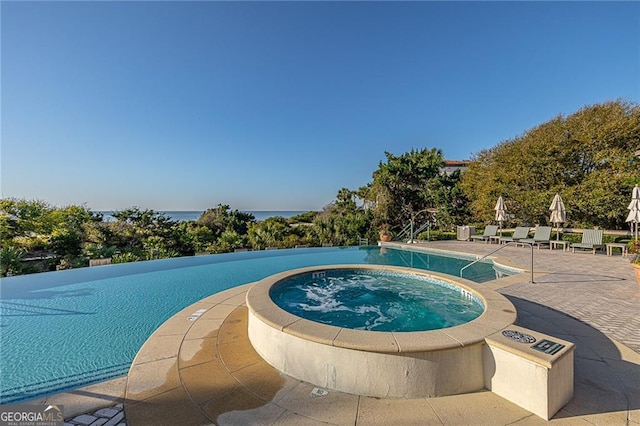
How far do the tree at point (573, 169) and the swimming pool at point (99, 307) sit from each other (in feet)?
24.5

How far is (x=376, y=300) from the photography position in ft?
19.5

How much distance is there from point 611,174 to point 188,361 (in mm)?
18320

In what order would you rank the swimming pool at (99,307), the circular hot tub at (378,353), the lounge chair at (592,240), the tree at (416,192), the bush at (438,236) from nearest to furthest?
1. the circular hot tub at (378,353)
2. the swimming pool at (99,307)
3. the lounge chair at (592,240)
4. the bush at (438,236)
5. the tree at (416,192)

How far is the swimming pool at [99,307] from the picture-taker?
347cm

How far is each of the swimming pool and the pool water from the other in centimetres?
256

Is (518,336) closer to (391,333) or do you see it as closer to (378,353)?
(391,333)

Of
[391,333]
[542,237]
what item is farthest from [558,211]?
[391,333]

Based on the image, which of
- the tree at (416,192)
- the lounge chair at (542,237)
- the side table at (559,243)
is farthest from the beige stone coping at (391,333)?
the tree at (416,192)

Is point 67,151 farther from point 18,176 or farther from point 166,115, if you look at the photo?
point 166,115

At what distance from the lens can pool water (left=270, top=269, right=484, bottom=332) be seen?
4.77m

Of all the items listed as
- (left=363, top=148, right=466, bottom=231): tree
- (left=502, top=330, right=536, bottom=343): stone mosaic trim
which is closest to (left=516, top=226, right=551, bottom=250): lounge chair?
(left=363, top=148, right=466, bottom=231): tree

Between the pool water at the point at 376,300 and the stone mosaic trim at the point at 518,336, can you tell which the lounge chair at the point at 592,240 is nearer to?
the pool water at the point at 376,300

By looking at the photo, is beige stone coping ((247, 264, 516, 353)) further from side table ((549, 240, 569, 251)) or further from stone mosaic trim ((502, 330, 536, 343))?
side table ((549, 240, 569, 251))

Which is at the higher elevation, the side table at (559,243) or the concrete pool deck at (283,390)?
the side table at (559,243)
